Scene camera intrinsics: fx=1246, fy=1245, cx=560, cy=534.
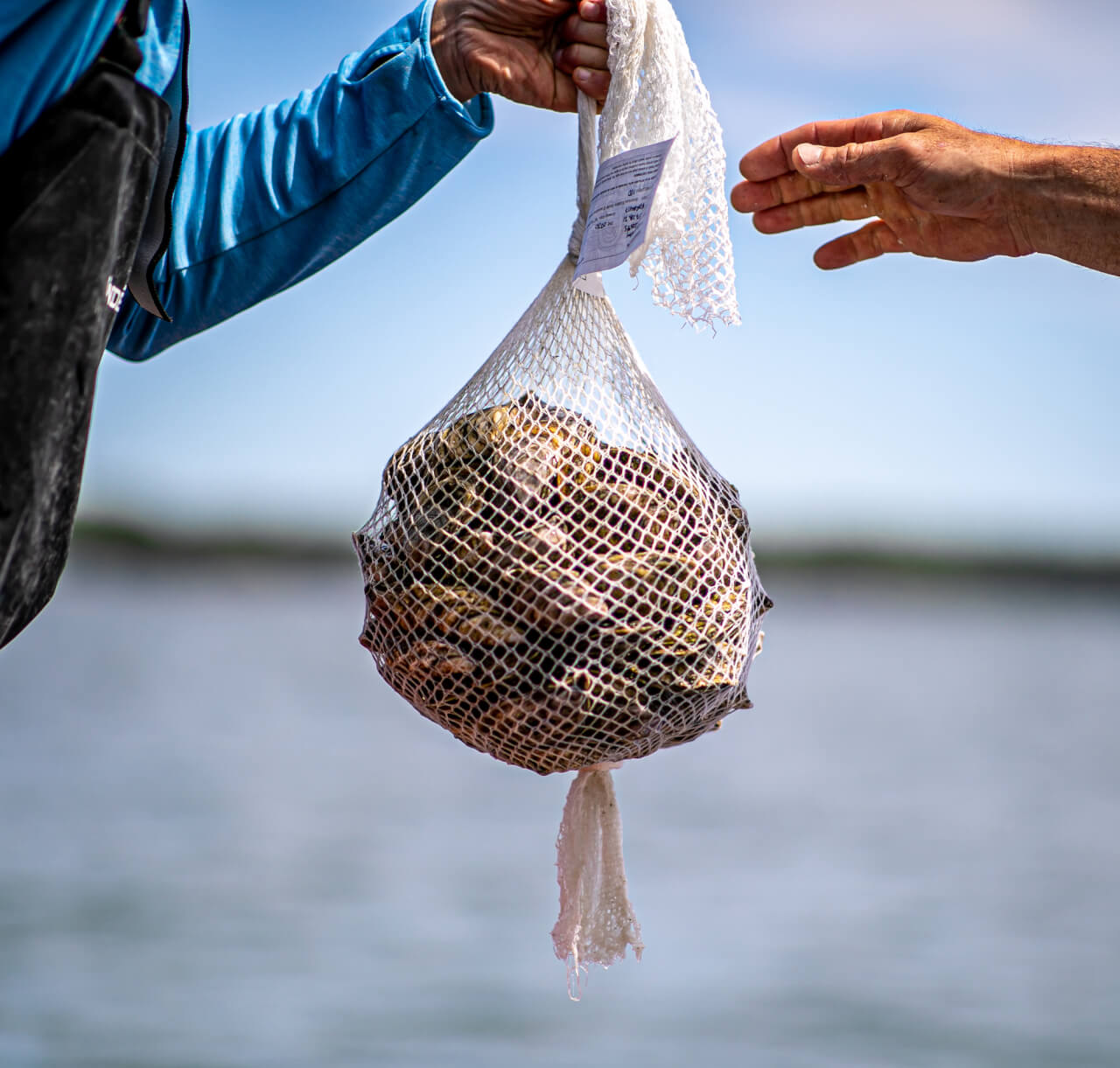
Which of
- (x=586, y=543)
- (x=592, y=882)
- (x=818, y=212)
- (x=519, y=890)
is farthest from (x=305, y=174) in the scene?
(x=519, y=890)

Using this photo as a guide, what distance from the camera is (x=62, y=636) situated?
1148 inches

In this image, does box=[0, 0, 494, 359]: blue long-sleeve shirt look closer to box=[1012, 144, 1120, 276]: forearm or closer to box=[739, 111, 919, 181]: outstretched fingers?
box=[739, 111, 919, 181]: outstretched fingers

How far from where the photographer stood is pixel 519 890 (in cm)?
1151

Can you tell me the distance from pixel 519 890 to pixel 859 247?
10.1 meters

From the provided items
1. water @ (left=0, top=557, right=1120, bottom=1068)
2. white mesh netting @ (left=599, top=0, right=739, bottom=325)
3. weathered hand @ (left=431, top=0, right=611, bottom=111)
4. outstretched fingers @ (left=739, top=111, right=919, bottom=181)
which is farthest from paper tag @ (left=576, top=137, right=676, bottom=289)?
water @ (left=0, top=557, right=1120, bottom=1068)

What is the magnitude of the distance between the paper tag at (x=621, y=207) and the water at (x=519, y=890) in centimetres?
829

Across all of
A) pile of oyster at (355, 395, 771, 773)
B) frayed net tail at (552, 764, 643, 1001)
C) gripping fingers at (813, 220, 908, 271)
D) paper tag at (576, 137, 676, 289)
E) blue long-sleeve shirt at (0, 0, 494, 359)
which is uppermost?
gripping fingers at (813, 220, 908, 271)

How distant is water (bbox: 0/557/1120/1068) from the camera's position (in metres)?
9.25

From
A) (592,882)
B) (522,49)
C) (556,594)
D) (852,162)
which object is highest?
(522,49)

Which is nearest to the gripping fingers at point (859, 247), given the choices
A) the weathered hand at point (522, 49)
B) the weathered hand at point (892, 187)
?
the weathered hand at point (892, 187)

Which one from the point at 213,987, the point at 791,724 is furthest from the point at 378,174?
the point at 791,724

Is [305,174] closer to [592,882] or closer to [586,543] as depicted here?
[586,543]

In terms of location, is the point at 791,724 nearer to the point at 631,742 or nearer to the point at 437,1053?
the point at 437,1053

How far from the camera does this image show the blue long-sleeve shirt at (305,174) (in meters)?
1.82
